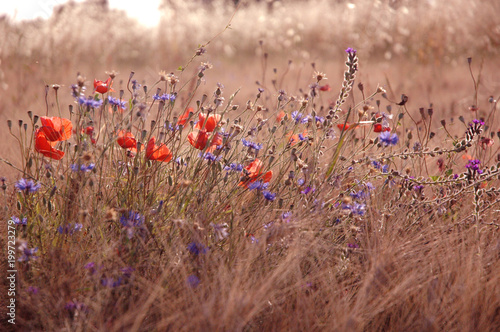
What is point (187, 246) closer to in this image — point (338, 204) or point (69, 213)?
point (69, 213)

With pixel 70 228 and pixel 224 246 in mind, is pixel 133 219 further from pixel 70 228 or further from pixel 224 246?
pixel 224 246

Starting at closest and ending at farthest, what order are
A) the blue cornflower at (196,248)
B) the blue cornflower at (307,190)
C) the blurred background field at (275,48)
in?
1. the blue cornflower at (196,248)
2. the blue cornflower at (307,190)
3. the blurred background field at (275,48)

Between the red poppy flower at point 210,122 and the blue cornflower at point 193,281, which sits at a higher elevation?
the red poppy flower at point 210,122

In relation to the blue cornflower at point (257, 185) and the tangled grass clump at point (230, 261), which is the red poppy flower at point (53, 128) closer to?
the tangled grass clump at point (230, 261)

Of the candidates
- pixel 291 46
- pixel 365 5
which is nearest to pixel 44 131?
pixel 291 46

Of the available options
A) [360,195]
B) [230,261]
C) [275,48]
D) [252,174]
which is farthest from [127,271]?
[275,48]

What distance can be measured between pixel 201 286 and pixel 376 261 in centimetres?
50

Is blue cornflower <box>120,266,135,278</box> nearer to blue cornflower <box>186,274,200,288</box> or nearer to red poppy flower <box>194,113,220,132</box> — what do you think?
blue cornflower <box>186,274,200,288</box>

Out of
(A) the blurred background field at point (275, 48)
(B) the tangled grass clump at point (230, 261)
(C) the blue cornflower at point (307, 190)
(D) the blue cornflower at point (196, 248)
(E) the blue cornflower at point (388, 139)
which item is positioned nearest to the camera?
(B) the tangled grass clump at point (230, 261)

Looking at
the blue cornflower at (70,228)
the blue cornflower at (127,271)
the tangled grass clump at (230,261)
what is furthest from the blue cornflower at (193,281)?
the blue cornflower at (70,228)

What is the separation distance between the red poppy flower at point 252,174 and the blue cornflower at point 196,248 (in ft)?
0.99

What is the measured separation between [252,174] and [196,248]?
1.27 ft

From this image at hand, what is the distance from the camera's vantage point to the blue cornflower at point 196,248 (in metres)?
1.22

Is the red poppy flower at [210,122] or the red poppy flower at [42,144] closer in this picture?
the red poppy flower at [42,144]
